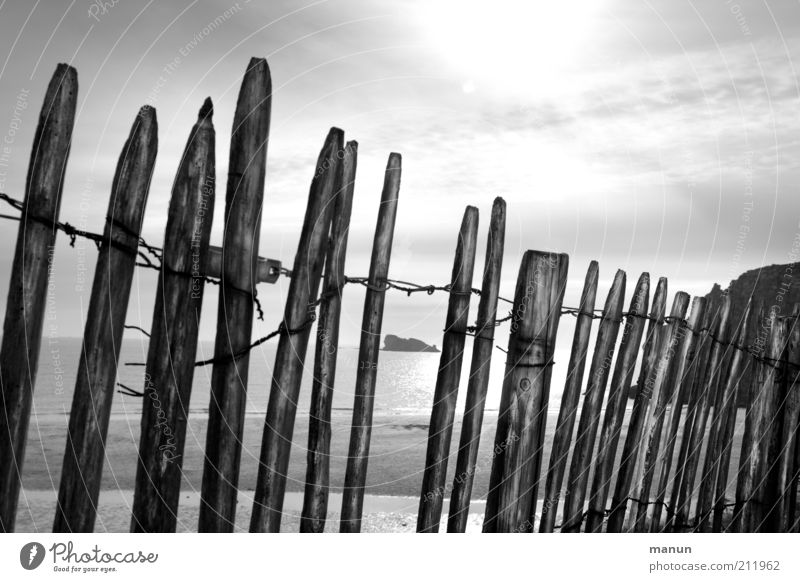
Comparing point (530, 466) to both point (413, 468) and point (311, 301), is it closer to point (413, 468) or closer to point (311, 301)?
point (311, 301)

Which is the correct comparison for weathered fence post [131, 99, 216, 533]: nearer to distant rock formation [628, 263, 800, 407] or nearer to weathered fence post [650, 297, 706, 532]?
weathered fence post [650, 297, 706, 532]

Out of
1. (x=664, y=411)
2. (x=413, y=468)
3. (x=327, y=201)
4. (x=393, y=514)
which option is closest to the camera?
(x=327, y=201)

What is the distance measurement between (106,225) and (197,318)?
0.55m

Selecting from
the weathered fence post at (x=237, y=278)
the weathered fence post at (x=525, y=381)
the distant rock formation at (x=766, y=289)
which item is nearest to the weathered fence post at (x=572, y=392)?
the weathered fence post at (x=525, y=381)

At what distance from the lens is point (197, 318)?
10.1ft

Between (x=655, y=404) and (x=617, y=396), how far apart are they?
452 mm

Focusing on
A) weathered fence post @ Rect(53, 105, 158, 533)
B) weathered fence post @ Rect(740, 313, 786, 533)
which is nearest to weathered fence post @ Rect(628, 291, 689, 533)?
weathered fence post @ Rect(740, 313, 786, 533)

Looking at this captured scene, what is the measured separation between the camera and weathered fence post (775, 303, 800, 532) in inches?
196

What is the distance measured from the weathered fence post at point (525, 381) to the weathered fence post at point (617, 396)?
4.37 feet

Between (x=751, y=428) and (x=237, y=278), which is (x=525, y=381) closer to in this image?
(x=237, y=278)

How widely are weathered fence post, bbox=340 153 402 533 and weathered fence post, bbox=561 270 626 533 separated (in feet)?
4.79

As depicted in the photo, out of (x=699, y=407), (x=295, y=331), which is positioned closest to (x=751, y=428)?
(x=699, y=407)
